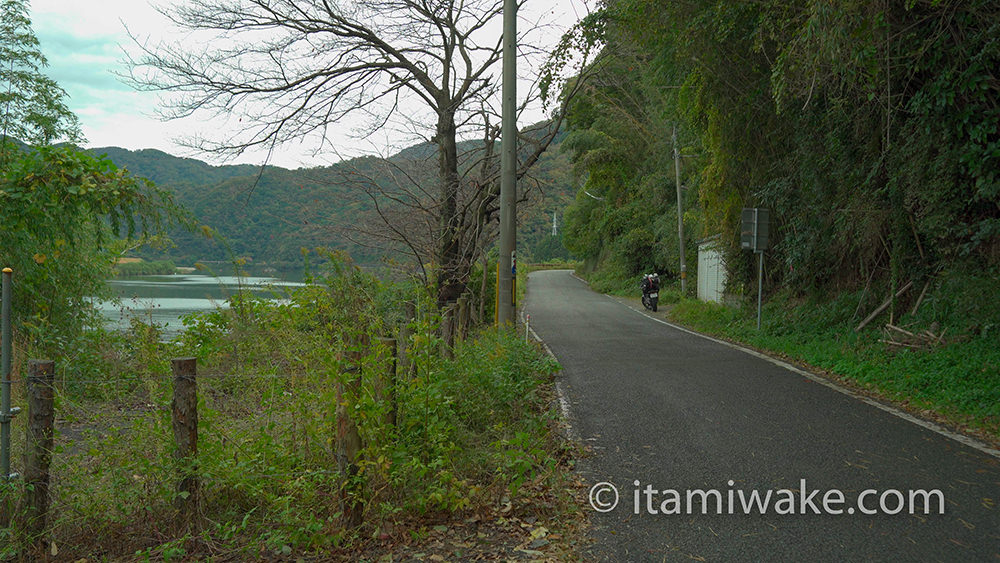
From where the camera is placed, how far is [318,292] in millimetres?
7773

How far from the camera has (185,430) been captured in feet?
15.1

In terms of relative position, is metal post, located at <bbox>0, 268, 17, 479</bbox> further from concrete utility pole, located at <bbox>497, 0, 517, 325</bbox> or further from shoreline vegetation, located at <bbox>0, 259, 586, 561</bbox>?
concrete utility pole, located at <bbox>497, 0, 517, 325</bbox>

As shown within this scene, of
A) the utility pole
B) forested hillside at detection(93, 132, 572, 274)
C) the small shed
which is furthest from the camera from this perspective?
the utility pole

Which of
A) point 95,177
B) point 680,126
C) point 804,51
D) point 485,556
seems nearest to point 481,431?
point 485,556

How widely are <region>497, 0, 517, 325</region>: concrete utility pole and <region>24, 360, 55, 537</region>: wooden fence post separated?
6.50m

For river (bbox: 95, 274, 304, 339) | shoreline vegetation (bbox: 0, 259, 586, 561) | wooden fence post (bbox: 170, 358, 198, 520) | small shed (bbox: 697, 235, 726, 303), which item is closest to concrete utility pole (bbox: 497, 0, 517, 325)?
river (bbox: 95, 274, 304, 339)

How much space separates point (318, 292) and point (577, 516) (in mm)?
4427

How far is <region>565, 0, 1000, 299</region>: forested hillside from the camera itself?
27.3 ft

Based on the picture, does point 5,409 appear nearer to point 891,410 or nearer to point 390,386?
point 390,386

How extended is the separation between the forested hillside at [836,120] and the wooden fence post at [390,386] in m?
5.98

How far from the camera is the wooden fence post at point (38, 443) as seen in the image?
4.53m

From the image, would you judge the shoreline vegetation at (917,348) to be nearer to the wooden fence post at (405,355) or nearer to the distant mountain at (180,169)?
the wooden fence post at (405,355)

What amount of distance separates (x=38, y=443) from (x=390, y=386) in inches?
96.6

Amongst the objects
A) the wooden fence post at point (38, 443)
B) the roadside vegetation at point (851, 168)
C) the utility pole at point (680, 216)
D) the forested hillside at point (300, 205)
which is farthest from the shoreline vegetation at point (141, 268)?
the utility pole at point (680, 216)
